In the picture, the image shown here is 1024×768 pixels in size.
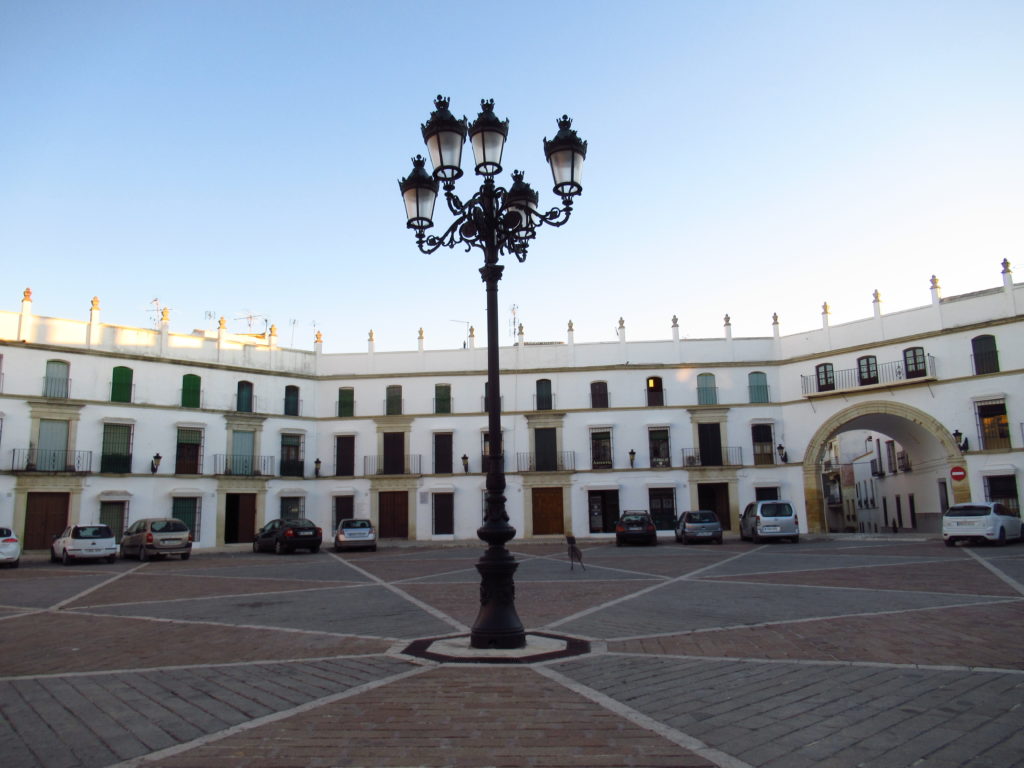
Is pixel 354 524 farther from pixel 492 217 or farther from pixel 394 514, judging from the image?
pixel 492 217

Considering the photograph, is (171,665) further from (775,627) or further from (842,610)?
(842,610)

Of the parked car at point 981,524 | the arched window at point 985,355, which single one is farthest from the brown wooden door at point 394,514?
the arched window at point 985,355

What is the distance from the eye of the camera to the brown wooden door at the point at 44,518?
3006 cm

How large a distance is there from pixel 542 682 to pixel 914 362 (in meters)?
32.9

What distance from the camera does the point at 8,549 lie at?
23422 millimetres

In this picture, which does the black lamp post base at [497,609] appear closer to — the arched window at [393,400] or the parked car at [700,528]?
the parked car at [700,528]

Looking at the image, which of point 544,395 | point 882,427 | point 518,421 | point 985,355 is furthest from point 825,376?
point 518,421

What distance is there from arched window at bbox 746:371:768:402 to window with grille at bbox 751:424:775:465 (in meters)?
1.43

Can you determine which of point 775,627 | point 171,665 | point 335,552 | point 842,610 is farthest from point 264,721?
point 335,552

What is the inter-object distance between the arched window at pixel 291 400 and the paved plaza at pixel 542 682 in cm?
2590

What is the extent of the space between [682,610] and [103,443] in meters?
29.7

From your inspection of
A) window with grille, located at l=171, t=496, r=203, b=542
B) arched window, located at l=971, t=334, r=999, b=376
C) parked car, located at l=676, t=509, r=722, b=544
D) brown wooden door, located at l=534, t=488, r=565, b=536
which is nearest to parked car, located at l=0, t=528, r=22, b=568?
window with grille, located at l=171, t=496, r=203, b=542

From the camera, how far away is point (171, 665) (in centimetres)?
718

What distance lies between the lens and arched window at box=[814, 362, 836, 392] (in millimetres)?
36147
